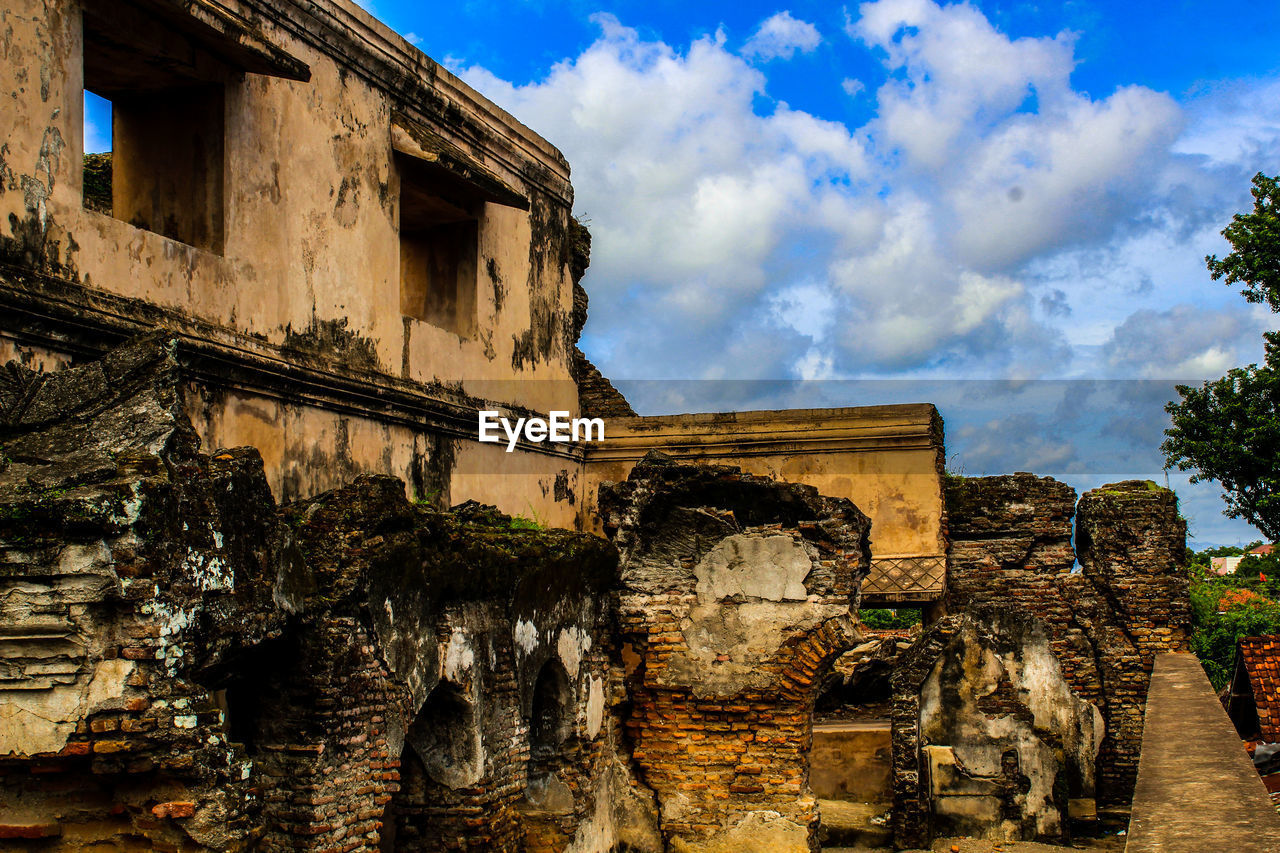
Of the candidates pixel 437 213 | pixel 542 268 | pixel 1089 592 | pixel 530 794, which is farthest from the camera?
pixel 1089 592

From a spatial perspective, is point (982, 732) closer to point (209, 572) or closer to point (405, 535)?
point (405, 535)

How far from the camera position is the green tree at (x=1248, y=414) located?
53.1 ft

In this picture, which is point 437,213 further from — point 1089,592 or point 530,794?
point 1089,592

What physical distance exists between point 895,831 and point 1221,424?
958 cm

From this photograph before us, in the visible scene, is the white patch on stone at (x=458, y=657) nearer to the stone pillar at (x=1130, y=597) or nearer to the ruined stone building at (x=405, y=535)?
the ruined stone building at (x=405, y=535)

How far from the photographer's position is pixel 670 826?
8133 mm

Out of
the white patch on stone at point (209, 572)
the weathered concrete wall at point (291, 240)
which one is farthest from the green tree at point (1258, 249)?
the white patch on stone at point (209, 572)

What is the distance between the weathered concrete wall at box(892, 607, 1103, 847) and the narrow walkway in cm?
236

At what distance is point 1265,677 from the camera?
1097 centimetres

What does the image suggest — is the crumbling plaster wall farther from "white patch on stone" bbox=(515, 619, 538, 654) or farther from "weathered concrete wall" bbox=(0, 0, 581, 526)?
"weathered concrete wall" bbox=(0, 0, 581, 526)

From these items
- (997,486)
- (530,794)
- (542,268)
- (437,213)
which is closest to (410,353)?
(437,213)

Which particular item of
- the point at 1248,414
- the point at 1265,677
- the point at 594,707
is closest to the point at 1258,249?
the point at 1248,414

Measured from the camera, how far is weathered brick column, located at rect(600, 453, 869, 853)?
26.3 feet

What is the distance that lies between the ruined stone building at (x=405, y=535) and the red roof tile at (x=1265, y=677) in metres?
0.98
